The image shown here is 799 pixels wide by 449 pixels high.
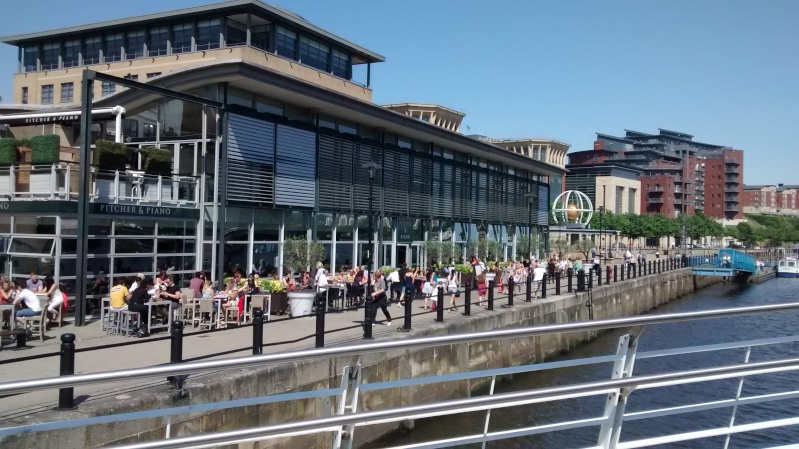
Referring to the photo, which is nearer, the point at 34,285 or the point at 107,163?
the point at 34,285

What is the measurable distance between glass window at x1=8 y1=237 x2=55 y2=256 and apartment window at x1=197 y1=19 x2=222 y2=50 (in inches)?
960

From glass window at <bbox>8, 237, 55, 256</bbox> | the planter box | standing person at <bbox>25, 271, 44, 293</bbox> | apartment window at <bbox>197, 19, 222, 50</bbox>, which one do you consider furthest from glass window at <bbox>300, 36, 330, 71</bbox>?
standing person at <bbox>25, 271, 44, 293</bbox>

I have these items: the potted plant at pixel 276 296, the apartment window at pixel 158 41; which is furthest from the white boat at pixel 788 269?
the potted plant at pixel 276 296

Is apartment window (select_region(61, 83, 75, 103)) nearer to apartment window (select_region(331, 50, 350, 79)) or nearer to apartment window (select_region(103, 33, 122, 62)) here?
apartment window (select_region(103, 33, 122, 62))

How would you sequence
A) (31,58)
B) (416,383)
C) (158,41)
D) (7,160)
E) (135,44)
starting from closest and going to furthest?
(416,383)
(7,160)
(158,41)
(135,44)
(31,58)

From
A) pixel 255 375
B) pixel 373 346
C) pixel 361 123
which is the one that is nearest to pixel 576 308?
pixel 361 123

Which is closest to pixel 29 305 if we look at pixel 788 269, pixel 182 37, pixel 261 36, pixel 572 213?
pixel 261 36

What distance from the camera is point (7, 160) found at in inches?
664

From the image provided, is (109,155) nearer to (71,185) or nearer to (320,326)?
(71,185)

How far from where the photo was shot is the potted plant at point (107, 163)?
16.9 m

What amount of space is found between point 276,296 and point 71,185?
18.0 feet

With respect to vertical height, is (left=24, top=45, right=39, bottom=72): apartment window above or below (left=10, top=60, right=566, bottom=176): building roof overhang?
above

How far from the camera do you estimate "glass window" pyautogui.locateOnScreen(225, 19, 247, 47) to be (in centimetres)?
3803

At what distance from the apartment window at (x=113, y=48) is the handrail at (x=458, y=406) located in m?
45.5
